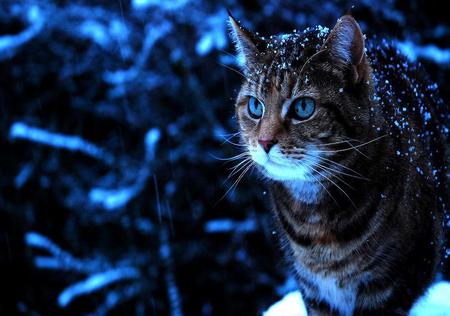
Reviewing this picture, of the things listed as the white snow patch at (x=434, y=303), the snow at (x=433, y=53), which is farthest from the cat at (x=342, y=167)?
the snow at (x=433, y=53)

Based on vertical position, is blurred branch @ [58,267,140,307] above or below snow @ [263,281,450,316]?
below

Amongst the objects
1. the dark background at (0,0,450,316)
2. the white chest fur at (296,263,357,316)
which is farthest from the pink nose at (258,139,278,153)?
the dark background at (0,0,450,316)

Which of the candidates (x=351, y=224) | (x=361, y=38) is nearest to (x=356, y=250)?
(x=351, y=224)

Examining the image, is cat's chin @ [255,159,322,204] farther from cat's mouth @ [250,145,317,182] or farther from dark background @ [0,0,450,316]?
dark background @ [0,0,450,316]

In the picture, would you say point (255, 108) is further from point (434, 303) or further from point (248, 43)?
point (434, 303)

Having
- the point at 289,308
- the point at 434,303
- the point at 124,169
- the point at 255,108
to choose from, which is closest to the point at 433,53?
the point at 434,303

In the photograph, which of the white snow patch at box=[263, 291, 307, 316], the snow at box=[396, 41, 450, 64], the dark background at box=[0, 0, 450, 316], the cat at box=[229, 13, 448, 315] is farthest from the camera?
the dark background at box=[0, 0, 450, 316]
